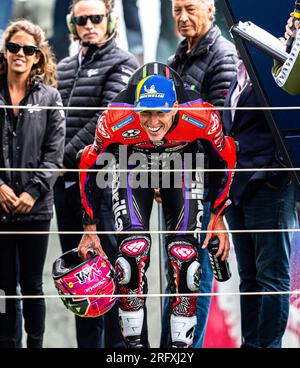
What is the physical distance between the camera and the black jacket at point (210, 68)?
450cm

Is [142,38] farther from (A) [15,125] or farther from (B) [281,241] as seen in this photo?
(B) [281,241]

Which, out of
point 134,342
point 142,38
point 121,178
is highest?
point 142,38

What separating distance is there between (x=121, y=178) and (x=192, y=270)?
1.56 feet

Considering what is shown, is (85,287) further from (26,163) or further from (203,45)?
(203,45)

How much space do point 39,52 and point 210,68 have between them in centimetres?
77

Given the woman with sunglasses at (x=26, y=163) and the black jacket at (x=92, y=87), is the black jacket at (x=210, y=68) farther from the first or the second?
the woman with sunglasses at (x=26, y=163)

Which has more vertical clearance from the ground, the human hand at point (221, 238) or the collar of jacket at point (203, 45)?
the collar of jacket at point (203, 45)

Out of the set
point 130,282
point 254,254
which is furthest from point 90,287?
point 254,254

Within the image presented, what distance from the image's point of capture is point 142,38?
16.8ft

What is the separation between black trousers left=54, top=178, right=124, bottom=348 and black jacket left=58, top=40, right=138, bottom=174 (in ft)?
0.54

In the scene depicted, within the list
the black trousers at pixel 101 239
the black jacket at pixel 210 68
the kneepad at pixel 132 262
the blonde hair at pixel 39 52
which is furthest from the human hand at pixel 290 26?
the blonde hair at pixel 39 52

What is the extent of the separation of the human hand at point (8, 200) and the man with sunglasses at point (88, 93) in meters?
0.30

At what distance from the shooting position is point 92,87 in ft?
15.4

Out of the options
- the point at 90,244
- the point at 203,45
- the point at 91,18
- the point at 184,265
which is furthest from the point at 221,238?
the point at 91,18
